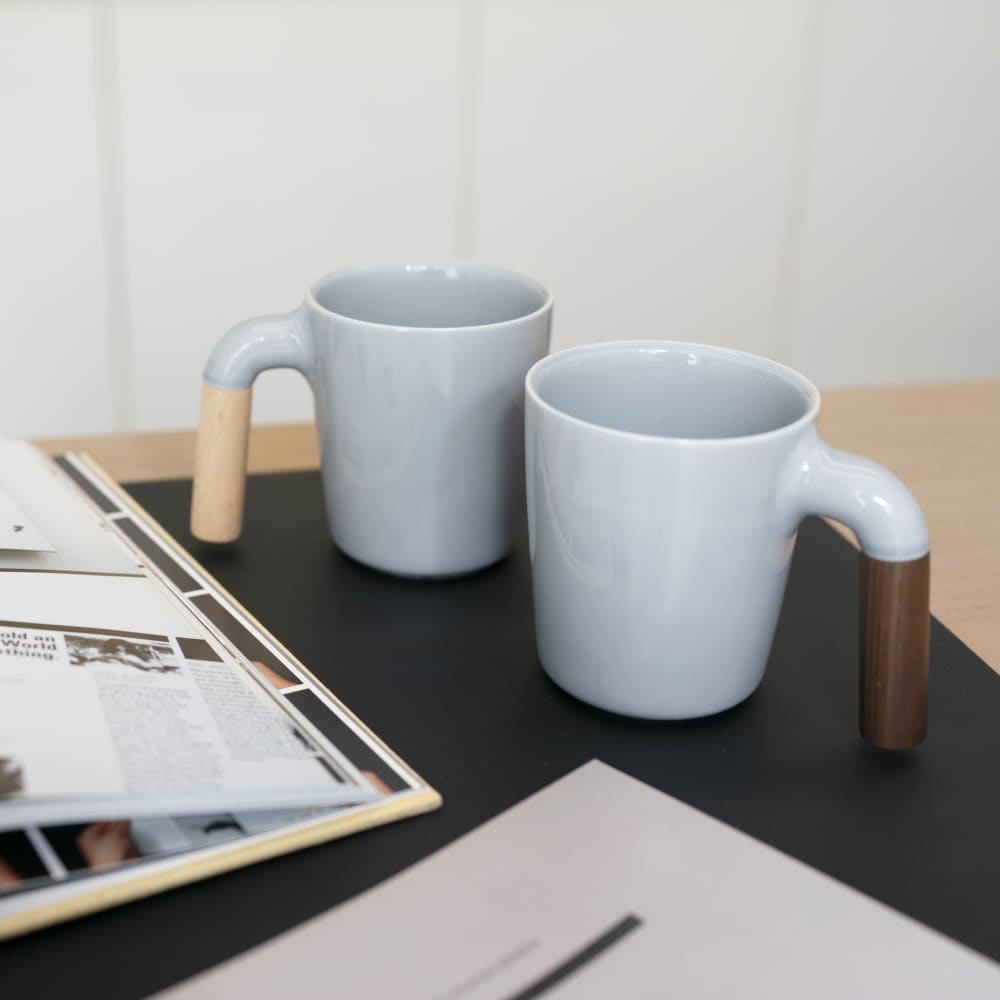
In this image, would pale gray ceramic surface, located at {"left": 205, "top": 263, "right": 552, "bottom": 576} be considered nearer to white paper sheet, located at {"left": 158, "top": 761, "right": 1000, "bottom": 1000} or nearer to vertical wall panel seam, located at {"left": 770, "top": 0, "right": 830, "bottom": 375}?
white paper sheet, located at {"left": 158, "top": 761, "right": 1000, "bottom": 1000}

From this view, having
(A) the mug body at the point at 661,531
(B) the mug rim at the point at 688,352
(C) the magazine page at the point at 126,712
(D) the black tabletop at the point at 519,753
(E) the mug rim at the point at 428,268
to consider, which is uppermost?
(E) the mug rim at the point at 428,268

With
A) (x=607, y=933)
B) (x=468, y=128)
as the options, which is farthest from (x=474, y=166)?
(x=607, y=933)

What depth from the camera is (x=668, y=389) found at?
1.84ft

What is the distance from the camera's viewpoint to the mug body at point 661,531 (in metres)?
0.46

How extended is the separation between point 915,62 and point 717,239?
388 mm

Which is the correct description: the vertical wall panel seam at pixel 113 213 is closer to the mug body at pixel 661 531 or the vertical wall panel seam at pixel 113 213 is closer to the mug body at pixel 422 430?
the mug body at pixel 422 430

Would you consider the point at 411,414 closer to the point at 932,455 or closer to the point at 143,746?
the point at 143,746

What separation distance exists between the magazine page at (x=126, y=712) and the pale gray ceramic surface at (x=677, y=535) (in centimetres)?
12

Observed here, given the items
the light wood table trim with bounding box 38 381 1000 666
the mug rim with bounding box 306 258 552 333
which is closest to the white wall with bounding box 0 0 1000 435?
the light wood table trim with bounding box 38 381 1000 666

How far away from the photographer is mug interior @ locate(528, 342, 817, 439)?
54 cm

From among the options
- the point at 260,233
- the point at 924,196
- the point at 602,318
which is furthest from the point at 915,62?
the point at 260,233

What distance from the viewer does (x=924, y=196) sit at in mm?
1877

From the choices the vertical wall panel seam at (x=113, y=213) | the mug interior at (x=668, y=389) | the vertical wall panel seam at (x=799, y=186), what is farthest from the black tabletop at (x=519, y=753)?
the vertical wall panel seam at (x=799, y=186)

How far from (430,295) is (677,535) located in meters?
0.27
